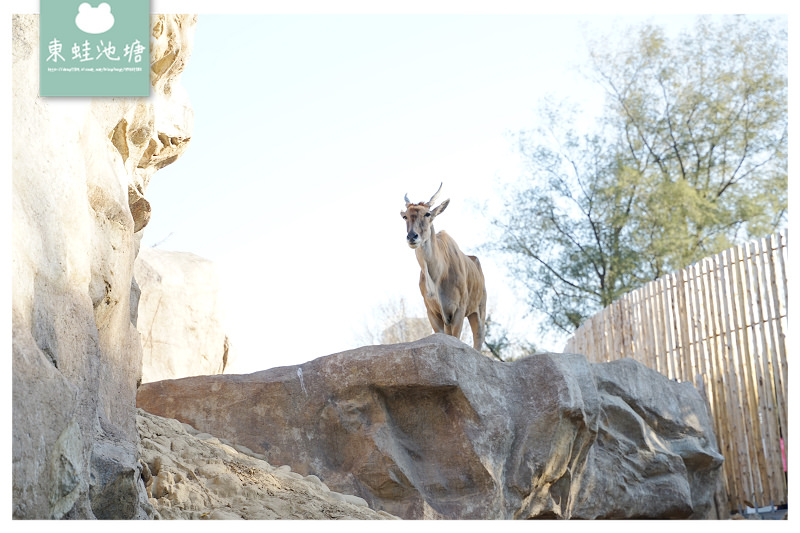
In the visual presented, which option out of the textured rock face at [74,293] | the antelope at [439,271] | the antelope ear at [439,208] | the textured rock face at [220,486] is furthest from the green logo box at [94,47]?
the antelope ear at [439,208]

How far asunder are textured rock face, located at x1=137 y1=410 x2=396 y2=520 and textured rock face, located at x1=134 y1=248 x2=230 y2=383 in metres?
4.01

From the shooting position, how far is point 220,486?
16.8 ft

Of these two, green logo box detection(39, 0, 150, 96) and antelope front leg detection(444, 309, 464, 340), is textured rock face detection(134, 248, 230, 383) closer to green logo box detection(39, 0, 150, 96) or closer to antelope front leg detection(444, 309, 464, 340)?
antelope front leg detection(444, 309, 464, 340)

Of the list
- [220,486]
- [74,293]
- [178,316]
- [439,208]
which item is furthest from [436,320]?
[74,293]

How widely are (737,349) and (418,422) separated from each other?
3845 millimetres

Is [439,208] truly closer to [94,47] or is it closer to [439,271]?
[439,271]

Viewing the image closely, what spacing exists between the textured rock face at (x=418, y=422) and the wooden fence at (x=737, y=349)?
6.91 feet

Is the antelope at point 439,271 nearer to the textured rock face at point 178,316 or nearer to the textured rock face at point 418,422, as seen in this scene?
the textured rock face at point 418,422

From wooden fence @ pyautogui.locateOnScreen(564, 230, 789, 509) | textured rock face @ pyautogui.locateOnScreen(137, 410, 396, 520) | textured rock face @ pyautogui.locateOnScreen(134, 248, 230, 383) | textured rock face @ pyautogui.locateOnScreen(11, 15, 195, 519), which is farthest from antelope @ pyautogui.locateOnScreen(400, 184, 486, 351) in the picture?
textured rock face @ pyautogui.locateOnScreen(11, 15, 195, 519)

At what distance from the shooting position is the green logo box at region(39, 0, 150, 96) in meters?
3.90

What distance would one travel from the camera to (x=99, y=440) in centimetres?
425

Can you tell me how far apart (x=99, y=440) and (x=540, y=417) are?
3.66m

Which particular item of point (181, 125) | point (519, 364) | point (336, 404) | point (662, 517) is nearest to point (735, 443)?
point (662, 517)

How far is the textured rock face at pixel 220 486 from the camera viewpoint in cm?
482
